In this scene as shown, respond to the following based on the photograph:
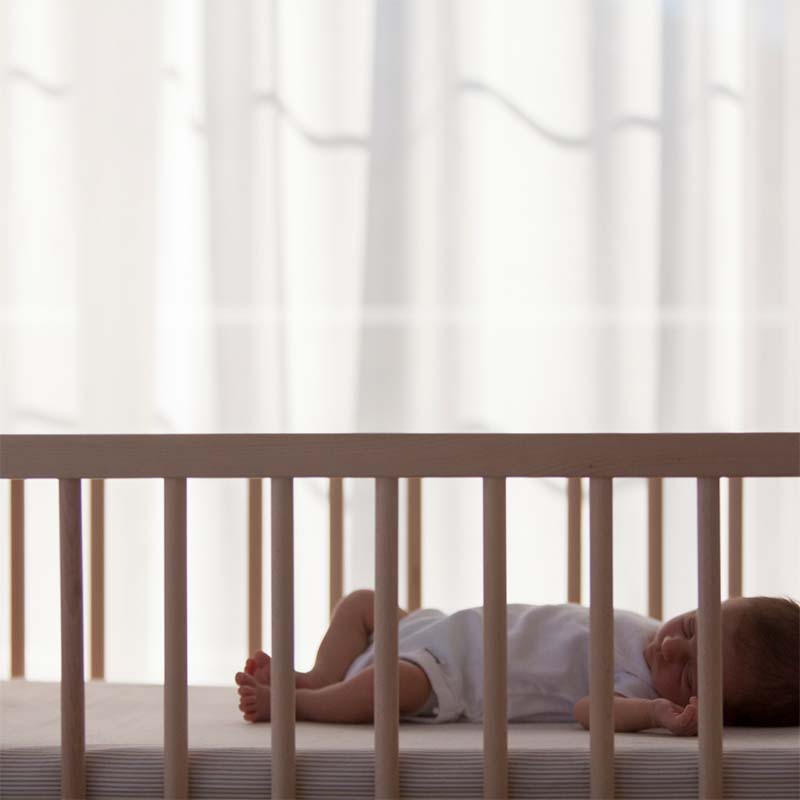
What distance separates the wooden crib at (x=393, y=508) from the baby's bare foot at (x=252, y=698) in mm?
189

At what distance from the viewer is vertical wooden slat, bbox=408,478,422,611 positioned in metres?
1.57

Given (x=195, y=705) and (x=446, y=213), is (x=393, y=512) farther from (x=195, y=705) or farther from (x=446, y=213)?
(x=446, y=213)

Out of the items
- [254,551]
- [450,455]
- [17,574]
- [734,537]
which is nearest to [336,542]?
[254,551]

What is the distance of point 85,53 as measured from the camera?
1.95 meters

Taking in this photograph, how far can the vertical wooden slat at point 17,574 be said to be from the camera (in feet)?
4.72

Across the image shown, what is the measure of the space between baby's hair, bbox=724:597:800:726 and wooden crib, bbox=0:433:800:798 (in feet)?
0.70

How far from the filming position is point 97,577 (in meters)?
1.53

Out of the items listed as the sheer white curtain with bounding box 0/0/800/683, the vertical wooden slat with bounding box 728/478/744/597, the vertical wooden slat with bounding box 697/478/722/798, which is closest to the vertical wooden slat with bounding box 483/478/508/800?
the vertical wooden slat with bounding box 697/478/722/798

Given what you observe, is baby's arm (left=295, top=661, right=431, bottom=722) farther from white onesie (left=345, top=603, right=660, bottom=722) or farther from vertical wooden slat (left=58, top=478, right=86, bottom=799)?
vertical wooden slat (left=58, top=478, right=86, bottom=799)

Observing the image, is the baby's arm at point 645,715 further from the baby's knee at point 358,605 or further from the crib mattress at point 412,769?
the baby's knee at point 358,605

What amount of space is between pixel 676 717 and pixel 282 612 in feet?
1.27

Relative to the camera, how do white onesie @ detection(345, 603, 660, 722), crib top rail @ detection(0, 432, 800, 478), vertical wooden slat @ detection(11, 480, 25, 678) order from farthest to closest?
vertical wooden slat @ detection(11, 480, 25, 678) < white onesie @ detection(345, 603, 660, 722) < crib top rail @ detection(0, 432, 800, 478)

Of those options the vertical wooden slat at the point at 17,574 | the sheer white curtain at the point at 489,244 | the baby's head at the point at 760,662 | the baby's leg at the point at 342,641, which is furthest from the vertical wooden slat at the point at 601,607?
the sheer white curtain at the point at 489,244

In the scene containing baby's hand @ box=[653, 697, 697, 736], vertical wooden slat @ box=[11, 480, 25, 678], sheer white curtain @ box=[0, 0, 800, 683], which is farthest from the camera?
sheer white curtain @ box=[0, 0, 800, 683]
